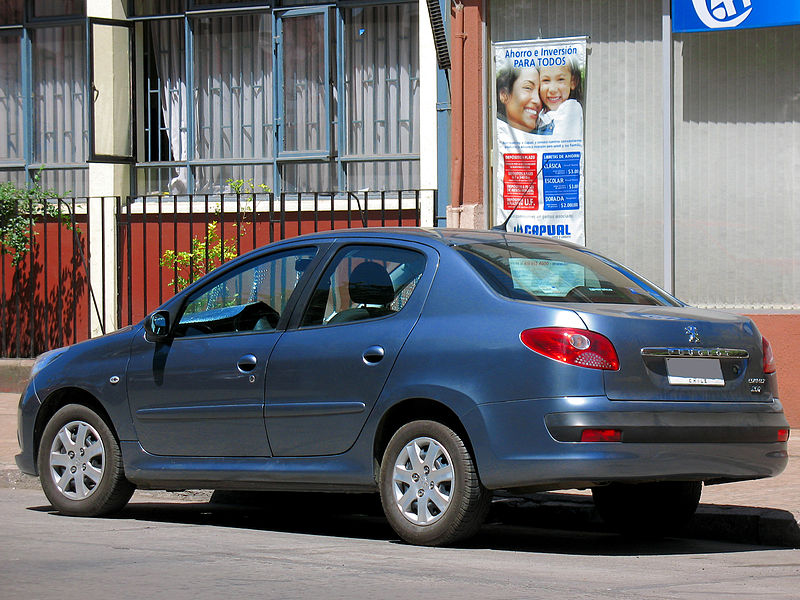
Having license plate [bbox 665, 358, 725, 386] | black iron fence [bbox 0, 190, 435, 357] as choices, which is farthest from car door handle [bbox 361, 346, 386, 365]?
black iron fence [bbox 0, 190, 435, 357]

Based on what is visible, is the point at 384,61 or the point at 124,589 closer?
the point at 124,589

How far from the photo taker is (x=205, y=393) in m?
7.30

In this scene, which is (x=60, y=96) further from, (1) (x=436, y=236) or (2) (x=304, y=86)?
(1) (x=436, y=236)

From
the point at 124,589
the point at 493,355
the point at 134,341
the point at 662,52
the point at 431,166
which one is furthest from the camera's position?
the point at 431,166

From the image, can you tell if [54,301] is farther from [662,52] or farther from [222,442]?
[222,442]

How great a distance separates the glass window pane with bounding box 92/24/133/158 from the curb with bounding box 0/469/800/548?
7.55 metres

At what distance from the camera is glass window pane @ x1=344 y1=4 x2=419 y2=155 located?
48.1 feet

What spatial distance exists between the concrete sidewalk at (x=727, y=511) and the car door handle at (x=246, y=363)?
186 centimetres

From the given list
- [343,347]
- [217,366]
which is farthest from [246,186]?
[343,347]

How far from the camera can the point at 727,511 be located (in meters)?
7.34

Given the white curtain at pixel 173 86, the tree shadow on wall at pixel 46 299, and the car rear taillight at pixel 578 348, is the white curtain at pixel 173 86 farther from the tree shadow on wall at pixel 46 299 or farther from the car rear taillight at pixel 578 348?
the car rear taillight at pixel 578 348

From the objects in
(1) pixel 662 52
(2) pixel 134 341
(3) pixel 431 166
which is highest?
(1) pixel 662 52

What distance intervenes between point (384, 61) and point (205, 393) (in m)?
8.19

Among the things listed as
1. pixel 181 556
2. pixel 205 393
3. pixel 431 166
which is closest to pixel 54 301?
pixel 431 166
